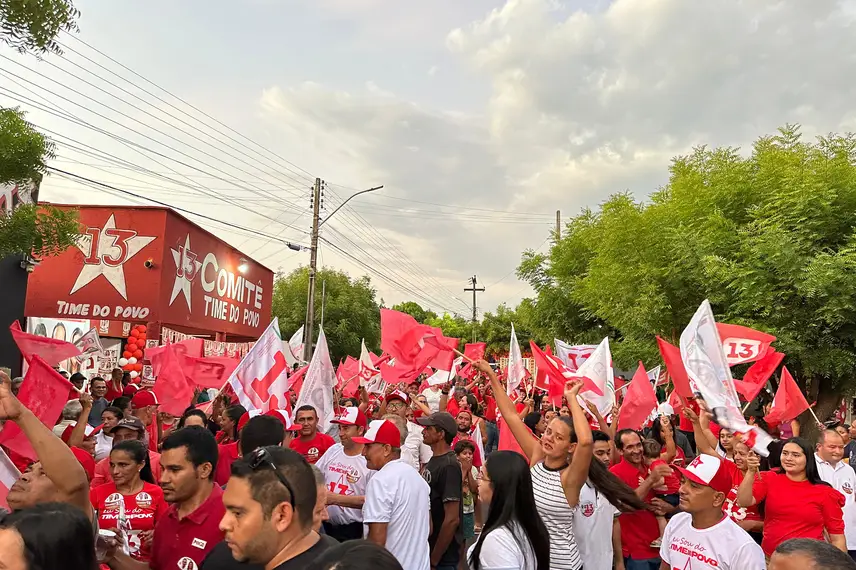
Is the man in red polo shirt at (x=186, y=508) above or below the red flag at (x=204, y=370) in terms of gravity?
below

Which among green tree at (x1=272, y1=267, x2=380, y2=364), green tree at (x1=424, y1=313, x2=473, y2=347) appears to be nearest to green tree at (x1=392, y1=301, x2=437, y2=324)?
green tree at (x1=424, y1=313, x2=473, y2=347)

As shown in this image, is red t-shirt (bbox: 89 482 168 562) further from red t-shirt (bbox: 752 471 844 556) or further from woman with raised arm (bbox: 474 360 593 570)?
red t-shirt (bbox: 752 471 844 556)

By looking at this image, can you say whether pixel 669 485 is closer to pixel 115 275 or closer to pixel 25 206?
pixel 25 206

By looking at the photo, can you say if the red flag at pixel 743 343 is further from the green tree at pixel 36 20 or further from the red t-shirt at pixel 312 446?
the green tree at pixel 36 20

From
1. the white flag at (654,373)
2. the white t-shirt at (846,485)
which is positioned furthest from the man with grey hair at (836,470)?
the white flag at (654,373)

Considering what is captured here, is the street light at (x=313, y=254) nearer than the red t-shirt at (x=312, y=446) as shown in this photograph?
No

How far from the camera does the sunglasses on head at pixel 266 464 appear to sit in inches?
101

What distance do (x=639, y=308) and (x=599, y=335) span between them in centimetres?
1050

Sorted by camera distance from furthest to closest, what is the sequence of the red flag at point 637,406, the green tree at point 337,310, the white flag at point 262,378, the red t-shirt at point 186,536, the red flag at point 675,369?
the green tree at point 337,310
the red flag at point 637,406
the white flag at point 262,378
the red flag at point 675,369
the red t-shirt at point 186,536

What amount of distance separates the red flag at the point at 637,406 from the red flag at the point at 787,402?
1.65 m

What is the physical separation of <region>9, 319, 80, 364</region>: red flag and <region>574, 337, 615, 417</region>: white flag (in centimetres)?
642

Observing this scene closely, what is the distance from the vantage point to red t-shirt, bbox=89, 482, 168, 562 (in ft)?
13.0

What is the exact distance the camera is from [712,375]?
6062 millimetres

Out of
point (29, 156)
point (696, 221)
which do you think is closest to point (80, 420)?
point (29, 156)
